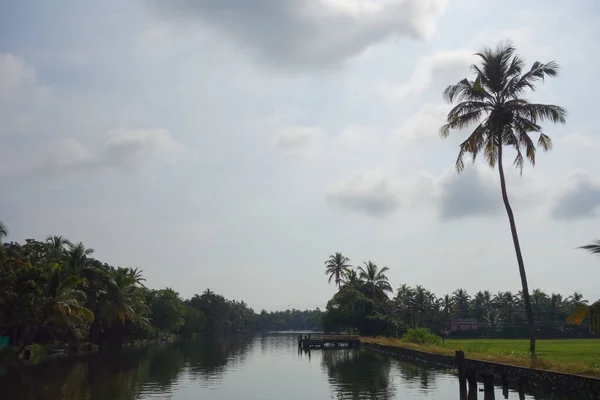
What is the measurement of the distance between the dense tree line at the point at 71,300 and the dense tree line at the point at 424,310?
28.4 metres

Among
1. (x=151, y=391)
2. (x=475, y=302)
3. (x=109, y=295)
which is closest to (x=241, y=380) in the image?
(x=151, y=391)

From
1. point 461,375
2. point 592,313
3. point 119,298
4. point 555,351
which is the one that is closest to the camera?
point 592,313

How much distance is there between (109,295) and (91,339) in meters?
6.21

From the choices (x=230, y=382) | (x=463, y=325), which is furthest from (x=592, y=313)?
(x=463, y=325)

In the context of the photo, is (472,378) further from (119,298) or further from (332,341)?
(119,298)

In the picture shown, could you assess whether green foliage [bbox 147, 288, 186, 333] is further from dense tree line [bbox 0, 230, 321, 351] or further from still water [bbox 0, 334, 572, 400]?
still water [bbox 0, 334, 572, 400]

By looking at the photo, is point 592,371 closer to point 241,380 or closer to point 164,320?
point 241,380

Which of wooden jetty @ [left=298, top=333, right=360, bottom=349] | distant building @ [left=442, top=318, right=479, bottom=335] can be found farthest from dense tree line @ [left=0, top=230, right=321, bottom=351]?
distant building @ [left=442, top=318, right=479, bottom=335]

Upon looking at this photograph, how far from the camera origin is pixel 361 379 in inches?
1238

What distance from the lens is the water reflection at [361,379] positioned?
25.3m

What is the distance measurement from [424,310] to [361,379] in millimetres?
56716

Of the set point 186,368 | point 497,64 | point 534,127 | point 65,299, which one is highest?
point 497,64

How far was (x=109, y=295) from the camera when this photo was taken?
6266cm

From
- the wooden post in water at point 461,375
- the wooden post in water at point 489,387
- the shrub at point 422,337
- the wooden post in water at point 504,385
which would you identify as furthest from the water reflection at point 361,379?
the shrub at point 422,337
